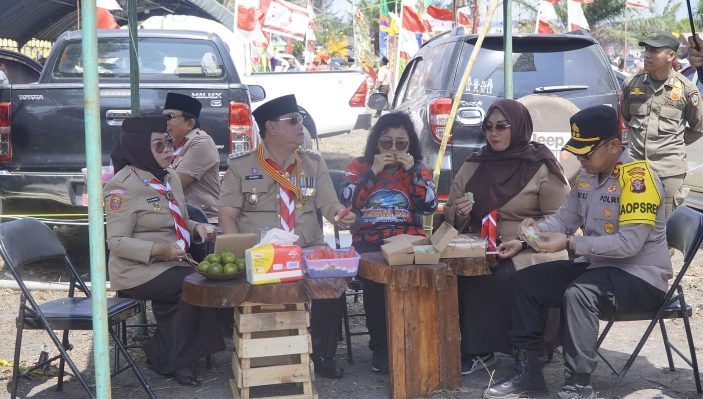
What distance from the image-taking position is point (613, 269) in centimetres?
437

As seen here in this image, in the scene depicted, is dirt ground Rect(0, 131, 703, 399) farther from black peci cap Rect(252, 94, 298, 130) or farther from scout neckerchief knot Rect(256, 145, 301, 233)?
black peci cap Rect(252, 94, 298, 130)

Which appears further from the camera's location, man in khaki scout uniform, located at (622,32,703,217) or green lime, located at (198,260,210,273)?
man in khaki scout uniform, located at (622,32,703,217)

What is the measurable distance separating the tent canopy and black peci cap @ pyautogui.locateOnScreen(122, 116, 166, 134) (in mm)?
11931

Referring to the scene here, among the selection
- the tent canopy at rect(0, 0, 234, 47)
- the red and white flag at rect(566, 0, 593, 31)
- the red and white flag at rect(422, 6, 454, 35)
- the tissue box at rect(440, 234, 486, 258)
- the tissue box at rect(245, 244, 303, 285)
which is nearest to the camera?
the tissue box at rect(245, 244, 303, 285)

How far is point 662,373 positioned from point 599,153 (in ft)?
4.83

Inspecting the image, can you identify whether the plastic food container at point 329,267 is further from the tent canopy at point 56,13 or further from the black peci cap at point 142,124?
the tent canopy at point 56,13

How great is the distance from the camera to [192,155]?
585 centimetres

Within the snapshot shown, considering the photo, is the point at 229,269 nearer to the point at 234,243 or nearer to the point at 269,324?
the point at 234,243

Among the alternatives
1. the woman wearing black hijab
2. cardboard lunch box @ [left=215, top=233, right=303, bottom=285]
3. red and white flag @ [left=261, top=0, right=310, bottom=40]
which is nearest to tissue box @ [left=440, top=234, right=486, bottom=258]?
cardboard lunch box @ [left=215, top=233, right=303, bottom=285]

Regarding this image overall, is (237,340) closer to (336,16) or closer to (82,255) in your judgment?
(82,255)

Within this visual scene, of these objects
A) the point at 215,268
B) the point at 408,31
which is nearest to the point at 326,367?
the point at 215,268

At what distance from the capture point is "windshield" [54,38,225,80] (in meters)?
7.95

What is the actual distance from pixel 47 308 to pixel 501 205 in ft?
8.71

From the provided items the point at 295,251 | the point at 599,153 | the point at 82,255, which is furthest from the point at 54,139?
the point at 599,153
